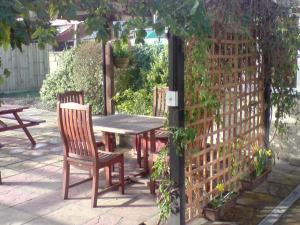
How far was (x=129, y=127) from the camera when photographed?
4496mm

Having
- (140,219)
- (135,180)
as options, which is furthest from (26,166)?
(140,219)

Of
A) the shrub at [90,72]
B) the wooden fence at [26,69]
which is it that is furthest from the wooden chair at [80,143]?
the wooden fence at [26,69]

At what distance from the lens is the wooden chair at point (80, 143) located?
3.91 m

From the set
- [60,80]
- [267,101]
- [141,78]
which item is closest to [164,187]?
A: [267,101]

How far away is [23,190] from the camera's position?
15.2 feet

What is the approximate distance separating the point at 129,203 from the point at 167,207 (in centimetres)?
83

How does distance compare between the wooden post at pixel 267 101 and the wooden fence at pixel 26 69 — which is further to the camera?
the wooden fence at pixel 26 69

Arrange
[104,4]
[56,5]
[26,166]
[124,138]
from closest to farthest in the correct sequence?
[56,5] → [104,4] → [26,166] → [124,138]

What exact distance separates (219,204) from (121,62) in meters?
4.70

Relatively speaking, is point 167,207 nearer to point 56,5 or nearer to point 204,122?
point 204,122

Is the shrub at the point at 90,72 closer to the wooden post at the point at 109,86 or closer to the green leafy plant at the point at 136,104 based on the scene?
the wooden post at the point at 109,86

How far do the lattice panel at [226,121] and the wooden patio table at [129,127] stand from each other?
691 millimetres

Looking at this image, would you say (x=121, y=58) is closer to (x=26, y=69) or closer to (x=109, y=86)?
(x=109, y=86)

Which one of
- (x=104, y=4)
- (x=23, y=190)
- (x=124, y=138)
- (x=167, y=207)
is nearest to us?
(x=104, y=4)
